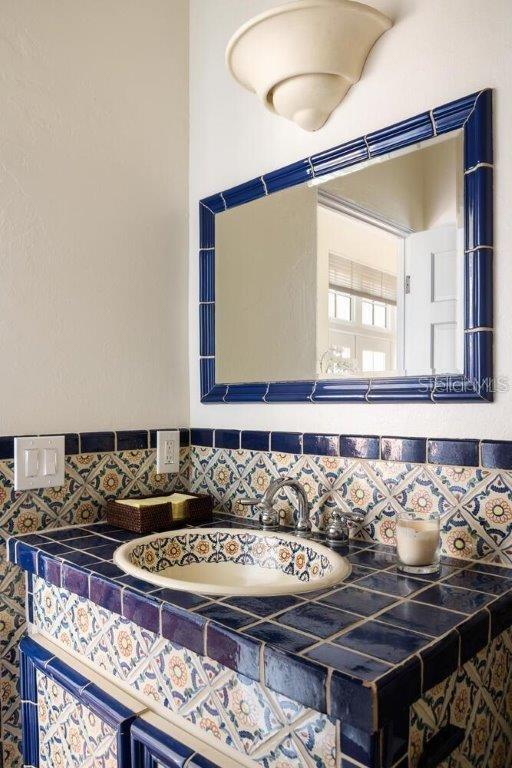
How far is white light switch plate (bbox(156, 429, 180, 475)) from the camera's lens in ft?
5.21

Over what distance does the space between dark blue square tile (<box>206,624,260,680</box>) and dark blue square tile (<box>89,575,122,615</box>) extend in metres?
0.23

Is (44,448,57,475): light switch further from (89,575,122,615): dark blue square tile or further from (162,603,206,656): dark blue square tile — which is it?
(162,603,206,656): dark blue square tile

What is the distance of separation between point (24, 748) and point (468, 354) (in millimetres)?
1254

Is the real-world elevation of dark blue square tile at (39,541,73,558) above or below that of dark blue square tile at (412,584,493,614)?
below

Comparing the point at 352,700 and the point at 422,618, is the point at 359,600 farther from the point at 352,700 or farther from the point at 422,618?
the point at 352,700

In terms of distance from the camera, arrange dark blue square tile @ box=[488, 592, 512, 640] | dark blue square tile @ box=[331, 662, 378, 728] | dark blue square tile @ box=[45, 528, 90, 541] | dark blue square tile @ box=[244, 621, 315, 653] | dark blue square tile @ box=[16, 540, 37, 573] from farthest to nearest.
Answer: dark blue square tile @ box=[45, 528, 90, 541]
dark blue square tile @ box=[16, 540, 37, 573]
dark blue square tile @ box=[488, 592, 512, 640]
dark blue square tile @ box=[244, 621, 315, 653]
dark blue square tile @ box=[331, 662, 378, 728]

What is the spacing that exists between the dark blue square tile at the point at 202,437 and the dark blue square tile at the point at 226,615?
763 millimetres

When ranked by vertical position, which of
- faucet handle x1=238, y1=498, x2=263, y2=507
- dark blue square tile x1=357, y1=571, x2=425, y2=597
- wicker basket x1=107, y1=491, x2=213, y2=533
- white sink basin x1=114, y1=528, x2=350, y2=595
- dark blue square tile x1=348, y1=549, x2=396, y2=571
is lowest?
white sink basin x1=114, y1=528, x2=350, y2=595

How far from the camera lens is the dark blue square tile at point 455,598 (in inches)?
33.6

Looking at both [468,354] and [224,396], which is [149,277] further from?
[468,354]

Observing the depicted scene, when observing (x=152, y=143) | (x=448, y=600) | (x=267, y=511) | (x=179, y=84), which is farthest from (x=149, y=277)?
(x=448, y=600)

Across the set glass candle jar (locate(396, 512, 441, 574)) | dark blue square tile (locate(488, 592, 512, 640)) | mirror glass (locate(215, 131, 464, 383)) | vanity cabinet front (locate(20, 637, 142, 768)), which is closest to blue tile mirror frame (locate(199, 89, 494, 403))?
mirror glass (locate(215, 131, 464, 383))

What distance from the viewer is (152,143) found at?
1.62 metres

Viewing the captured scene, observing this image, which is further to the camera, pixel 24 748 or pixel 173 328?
pixel 173 328
